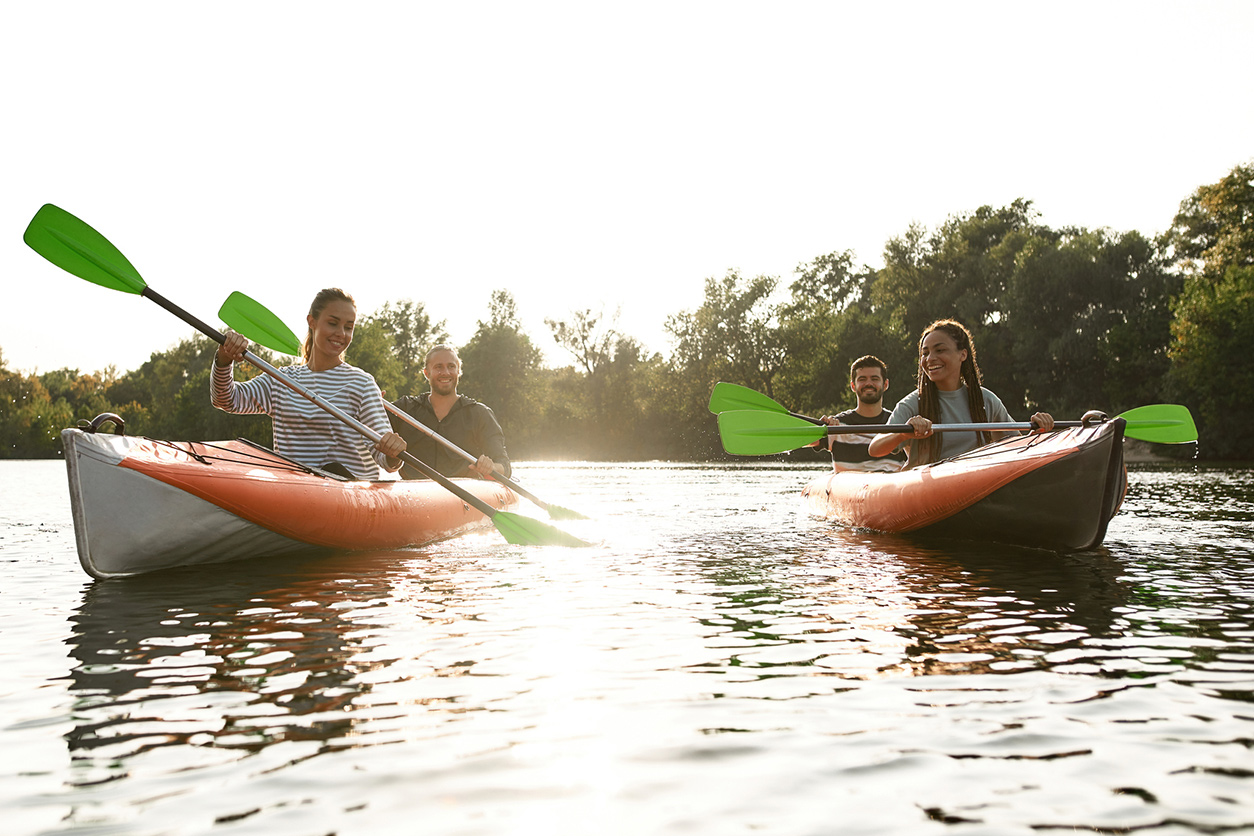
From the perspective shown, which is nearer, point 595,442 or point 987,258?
point 987,258

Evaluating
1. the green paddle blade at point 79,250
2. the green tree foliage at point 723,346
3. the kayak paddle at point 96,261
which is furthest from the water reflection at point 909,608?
the green tree foliage at point 723,346

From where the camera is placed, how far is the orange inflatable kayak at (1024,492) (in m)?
5.18

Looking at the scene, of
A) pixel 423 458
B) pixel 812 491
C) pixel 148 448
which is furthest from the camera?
pixel 812 491

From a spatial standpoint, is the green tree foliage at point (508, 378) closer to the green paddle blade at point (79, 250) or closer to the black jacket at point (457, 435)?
the black jacket at point (457, 435)

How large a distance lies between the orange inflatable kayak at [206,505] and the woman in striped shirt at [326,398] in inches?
9.0

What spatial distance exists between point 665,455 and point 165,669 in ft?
136

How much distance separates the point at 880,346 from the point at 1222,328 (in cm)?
1344

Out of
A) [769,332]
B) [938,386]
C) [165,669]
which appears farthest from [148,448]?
[769,332]

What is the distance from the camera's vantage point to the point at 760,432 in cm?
727

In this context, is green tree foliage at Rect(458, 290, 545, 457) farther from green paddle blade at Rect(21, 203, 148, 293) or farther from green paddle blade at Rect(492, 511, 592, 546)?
green paddle blade at Rect(21, 203, 148, 293)

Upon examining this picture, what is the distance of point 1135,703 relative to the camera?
97.1 inches

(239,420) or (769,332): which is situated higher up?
(769,332)

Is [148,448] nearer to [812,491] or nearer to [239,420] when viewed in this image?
[812,491]

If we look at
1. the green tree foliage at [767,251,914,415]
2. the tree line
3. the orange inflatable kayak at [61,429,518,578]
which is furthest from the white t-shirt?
the green tree foliage at [767,251,914,415]
